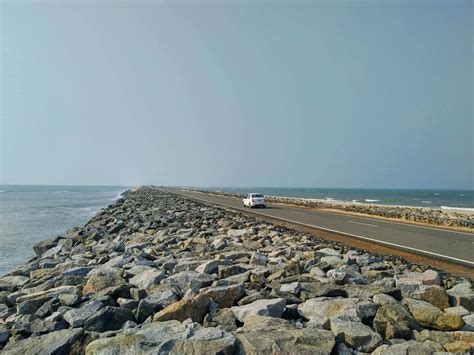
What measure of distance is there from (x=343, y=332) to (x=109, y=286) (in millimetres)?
4059

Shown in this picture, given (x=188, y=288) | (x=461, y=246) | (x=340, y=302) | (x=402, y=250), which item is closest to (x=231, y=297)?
(x=188, y=288)

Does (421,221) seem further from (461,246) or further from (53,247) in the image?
(53,247)

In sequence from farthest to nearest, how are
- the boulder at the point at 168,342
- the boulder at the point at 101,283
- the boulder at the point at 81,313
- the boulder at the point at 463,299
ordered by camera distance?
the boulder at the point at 101,283
the boulder at the point at 463,299
the boulder at the point at 81,313
the boulder at the point at 168,342

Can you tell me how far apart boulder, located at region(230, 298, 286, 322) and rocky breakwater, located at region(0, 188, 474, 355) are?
1 centimetres

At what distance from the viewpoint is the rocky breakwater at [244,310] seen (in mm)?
3611

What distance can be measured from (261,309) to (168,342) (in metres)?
1.32

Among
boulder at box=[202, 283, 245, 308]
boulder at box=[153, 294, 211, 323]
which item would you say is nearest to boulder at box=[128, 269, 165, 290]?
boulder at box=[202, 283, 245, 308]

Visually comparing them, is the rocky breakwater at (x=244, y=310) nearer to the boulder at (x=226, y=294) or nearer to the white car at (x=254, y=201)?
the boulder at (x=226, y=294)

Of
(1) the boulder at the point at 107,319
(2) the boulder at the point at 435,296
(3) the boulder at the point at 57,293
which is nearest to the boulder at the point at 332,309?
(2) the boulder at the point at 435,296

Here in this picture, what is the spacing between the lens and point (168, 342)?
3529 millimetres

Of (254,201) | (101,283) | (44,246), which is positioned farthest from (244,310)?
(254,201)

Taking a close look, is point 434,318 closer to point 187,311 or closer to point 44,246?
point 187,311

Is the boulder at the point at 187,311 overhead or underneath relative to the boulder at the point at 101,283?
overhead

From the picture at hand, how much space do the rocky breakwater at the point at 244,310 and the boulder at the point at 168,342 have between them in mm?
11
